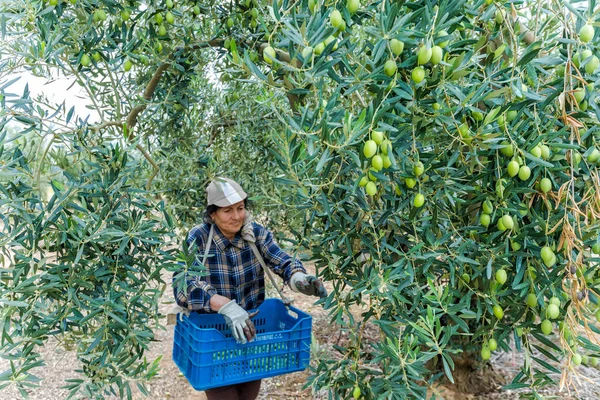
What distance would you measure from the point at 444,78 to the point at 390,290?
679 millimetres

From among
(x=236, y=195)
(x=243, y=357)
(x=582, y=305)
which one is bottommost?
(x=243, y=357)

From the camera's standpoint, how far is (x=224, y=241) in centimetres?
287

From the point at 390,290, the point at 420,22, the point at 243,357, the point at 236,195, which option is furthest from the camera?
the point at 236,195

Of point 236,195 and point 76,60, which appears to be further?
point 236,195

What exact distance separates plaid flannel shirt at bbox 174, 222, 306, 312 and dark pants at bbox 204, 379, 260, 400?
1.42 ft

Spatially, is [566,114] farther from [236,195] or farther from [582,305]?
[236,195]

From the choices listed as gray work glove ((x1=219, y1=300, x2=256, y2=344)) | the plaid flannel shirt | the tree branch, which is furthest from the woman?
the tree branch

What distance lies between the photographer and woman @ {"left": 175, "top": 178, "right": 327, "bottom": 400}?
265 centimetres

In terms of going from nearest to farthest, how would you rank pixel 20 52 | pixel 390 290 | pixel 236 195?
1. pixel 390 290
2. pixel 20 52
3. pixel 236 195

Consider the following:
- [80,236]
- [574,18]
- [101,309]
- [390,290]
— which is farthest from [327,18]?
[101,309]

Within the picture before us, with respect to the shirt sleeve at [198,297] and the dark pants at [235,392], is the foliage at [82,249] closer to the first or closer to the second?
the shirt sleeve at [198,297]

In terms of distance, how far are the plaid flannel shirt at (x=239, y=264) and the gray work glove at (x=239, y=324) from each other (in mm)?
335

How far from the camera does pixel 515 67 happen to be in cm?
148

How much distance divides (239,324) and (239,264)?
25.2 inches
